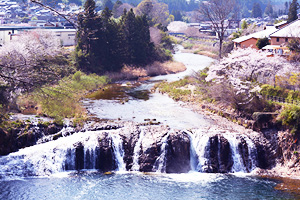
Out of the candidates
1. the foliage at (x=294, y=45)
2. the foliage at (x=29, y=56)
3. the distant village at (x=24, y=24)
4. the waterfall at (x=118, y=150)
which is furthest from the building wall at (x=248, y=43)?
the distant village at (x=24, y=24)

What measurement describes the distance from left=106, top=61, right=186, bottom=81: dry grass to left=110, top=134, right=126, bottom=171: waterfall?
85.4ft

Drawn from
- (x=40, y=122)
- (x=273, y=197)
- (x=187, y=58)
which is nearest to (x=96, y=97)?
(x=40, y=122)

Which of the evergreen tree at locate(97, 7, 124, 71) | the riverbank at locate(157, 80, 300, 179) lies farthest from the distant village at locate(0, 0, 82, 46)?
the riverbank at locate(157, 80, 300, 179)

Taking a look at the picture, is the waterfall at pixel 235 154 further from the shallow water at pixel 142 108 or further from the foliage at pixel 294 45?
the foliage at pixel 294 45

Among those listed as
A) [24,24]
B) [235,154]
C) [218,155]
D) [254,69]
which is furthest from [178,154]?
[24,24]

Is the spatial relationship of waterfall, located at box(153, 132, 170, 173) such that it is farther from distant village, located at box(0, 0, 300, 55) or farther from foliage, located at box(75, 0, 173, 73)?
foliage, located at box(75, 0, 173, 73)

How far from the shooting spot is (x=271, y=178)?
26766 millimetres

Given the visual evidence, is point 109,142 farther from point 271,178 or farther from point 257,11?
point 257,11

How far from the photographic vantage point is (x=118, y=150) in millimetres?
29125

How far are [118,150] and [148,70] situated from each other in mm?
32500

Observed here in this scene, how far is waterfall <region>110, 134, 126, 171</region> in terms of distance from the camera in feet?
93.0

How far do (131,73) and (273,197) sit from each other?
3693 cm

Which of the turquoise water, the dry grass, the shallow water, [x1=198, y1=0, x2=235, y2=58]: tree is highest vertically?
[x1=198, y1=0, x2=235, y2=58]: tree

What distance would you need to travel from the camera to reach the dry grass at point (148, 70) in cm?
5638
